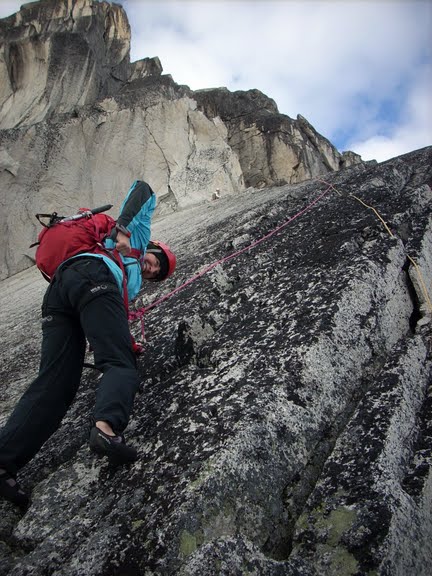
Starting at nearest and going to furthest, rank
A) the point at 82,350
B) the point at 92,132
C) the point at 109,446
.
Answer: the point at 109,446 → the point at 82,350 → the point at 92,132

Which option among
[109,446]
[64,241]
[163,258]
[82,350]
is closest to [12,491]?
[109,446]

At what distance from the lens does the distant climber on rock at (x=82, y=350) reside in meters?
3.26

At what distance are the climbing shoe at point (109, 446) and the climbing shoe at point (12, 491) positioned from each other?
0.72 metres

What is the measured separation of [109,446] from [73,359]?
97 cm

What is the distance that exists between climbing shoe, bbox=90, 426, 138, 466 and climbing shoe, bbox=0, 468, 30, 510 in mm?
722

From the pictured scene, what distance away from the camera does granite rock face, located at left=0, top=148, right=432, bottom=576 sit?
265cm

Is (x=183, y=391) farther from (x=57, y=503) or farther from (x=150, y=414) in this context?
(x=57, y=503)

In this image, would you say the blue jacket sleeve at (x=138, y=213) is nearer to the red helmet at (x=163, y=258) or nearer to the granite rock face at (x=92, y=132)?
A: the red helmet at (x=163, y=258)

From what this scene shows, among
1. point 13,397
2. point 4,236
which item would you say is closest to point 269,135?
point 4,236

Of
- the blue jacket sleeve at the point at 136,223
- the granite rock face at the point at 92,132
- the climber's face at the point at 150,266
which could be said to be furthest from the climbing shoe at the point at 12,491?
the granite rock face at the point at 92,132

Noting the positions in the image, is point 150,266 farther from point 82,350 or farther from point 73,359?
point 73,359

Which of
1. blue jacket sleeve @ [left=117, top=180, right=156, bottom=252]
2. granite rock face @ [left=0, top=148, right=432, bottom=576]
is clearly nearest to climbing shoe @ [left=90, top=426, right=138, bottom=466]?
granite rock face @ [left=0, top=148, right=432, bottom=576]

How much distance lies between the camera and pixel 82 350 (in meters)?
3.91

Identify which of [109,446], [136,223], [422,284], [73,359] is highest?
[136,223]
